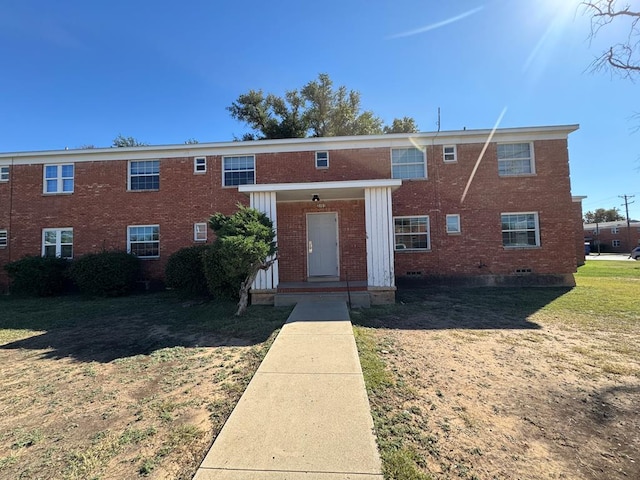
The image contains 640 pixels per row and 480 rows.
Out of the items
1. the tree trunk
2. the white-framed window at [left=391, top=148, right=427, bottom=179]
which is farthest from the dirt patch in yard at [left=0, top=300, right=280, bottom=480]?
the white-framed window at [left=391, top=148, right=427, bottom=179]

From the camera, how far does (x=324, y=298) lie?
28.8 feet

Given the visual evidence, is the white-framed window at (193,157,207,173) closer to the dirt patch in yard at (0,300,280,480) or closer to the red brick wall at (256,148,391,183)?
the red brick wall at (256,148,391,183)

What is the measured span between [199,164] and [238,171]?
168 centimetres

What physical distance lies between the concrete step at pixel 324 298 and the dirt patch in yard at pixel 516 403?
257cm

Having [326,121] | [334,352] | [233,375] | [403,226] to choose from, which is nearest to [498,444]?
[334,352]

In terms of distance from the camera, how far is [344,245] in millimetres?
11633

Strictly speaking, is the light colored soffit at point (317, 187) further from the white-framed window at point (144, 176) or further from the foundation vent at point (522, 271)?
the foundation vent at point (522, 271)

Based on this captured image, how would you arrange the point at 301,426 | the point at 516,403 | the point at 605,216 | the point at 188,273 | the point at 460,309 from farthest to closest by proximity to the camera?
the point at 605,216 < the point at 188,273 < the point at 460,309 < the point at 516,403 < the point at 301,426

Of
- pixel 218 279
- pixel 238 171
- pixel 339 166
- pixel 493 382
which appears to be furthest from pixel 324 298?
pixel 238 171

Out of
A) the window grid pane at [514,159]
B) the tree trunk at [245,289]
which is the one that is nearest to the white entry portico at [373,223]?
the tree trunk at [245,289]

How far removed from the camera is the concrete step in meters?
8.54

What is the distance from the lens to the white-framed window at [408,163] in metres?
12.6

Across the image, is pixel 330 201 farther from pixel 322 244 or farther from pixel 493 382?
pixel 493 382

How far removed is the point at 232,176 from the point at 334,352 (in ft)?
32.9
